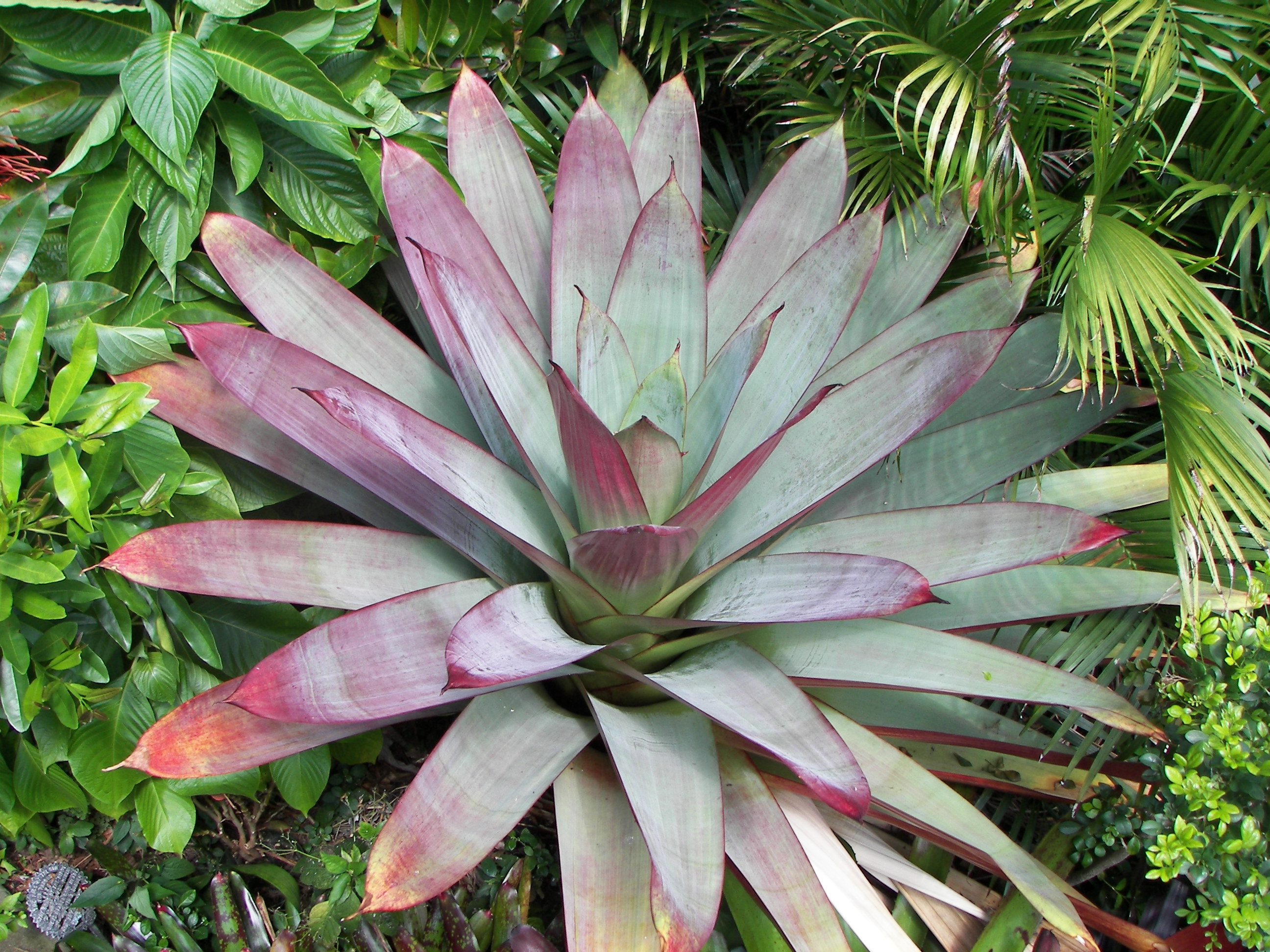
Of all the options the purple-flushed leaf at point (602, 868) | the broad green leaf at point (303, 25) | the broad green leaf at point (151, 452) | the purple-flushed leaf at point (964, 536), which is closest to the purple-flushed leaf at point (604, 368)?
the purple-flushed leaf at point (964, 536)

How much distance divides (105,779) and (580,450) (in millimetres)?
1151

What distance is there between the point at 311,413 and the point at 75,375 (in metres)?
0.35

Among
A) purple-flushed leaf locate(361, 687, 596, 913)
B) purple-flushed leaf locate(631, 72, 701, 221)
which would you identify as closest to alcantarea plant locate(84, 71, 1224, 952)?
purple-flushed leaf locate(361, 687, 596, 913)

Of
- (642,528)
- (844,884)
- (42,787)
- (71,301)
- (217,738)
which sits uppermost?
(642,528)

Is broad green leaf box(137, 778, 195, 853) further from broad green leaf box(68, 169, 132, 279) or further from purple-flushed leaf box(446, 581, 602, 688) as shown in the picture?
broad green leaf box(68, 169, 132, 279)

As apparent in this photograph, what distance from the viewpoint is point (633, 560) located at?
128cm

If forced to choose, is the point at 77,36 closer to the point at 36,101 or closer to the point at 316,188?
the point at 36,101

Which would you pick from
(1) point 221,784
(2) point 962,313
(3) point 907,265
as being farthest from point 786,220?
(1) point 221,784

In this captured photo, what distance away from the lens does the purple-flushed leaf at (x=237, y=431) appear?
1.51m

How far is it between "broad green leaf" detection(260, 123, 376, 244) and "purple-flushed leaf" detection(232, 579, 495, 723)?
2.83ft

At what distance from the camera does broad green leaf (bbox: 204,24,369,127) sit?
157 centimetres

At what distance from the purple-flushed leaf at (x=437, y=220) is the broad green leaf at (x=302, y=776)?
90 cm

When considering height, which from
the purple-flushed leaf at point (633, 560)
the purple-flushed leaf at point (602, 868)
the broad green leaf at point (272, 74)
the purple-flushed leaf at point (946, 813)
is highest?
the broad green leaf at point (272, 74)

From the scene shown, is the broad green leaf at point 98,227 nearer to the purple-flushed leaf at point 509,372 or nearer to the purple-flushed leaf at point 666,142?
the purple-flushed leaf at point 509,372
